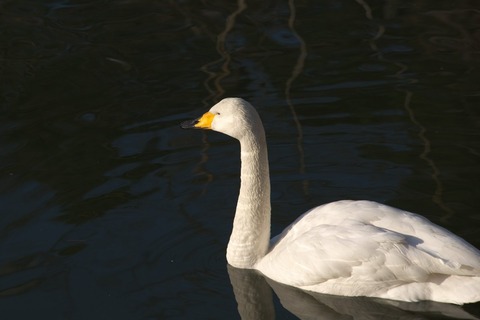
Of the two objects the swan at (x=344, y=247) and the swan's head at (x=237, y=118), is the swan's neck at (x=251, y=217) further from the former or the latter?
the swan's head at (x=237, y=118)

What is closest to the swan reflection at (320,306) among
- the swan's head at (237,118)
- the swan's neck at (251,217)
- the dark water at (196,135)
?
the dark water at (196,135)

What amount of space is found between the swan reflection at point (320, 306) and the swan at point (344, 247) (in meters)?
0.06

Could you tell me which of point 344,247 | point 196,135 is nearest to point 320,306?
point 344,247

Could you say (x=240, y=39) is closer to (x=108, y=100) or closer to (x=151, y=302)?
(x=108, y=100)

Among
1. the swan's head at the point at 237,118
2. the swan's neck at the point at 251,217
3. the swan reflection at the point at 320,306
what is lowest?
the swan reflection at the point at 320,306

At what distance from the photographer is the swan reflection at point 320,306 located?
23.7 ft

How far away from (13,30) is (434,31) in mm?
5380

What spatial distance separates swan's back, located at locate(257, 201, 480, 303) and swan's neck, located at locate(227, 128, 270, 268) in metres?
0.28

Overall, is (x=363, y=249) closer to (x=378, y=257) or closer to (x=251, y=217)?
(x=378, y=257)

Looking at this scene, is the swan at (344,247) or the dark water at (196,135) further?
the dark water at (196,135)

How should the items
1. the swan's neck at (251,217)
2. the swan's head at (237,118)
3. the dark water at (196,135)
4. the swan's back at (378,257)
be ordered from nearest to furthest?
the swan's back at (378,257), the swan's head at (237,118), the swan's neck at (251,217), the dark water at (196,135)

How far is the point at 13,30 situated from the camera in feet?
45.3

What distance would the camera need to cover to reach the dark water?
7965 millimetres

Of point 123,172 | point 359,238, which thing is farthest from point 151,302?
point 123,172
